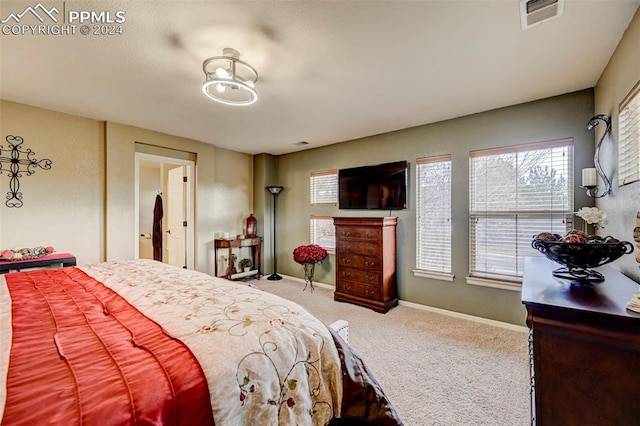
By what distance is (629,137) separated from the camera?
1720mm

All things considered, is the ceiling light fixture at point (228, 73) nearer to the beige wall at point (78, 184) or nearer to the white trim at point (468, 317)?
the beige wall at point (78, 184)

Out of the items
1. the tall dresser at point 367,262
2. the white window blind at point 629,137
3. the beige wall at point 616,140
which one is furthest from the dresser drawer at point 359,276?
the white window blind at point 629,137

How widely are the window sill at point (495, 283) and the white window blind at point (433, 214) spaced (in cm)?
32

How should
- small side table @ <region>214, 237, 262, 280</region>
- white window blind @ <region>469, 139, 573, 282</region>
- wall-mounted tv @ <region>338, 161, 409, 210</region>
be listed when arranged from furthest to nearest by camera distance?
small side table @ <region>214, 237, 262, 280</region>, wall-mounted tv @ <region>338, 161, 409, 210</region>, white window blind @ <region>469, 139, 573, 282</region>

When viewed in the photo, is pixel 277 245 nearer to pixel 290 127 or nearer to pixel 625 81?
pixel 290 127

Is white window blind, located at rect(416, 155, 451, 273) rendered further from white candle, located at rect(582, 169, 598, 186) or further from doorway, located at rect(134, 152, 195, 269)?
doorway, located at rect(134, 152, 195, 269)

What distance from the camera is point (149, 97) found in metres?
2.83

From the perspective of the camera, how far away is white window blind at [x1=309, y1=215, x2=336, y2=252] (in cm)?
473

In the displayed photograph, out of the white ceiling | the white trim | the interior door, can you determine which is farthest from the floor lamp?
the white trim

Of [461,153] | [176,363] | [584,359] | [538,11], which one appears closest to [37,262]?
[176,363]

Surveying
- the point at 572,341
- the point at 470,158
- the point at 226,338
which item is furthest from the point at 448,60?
the point at 226,338

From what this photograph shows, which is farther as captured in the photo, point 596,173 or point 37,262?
point 37,262

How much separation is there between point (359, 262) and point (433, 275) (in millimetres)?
965

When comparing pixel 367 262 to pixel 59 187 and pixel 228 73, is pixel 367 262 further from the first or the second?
pixel 59 187
